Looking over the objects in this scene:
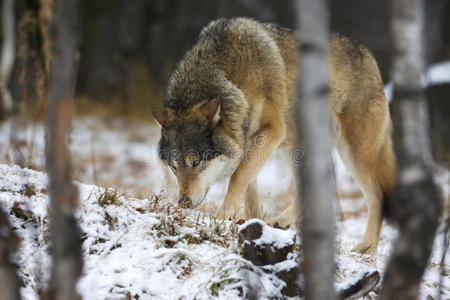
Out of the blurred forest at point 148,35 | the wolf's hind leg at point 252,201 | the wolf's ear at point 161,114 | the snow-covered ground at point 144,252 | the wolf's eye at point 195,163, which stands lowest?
the snow-covered ground at point 144,252

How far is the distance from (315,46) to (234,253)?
1459 millimetres

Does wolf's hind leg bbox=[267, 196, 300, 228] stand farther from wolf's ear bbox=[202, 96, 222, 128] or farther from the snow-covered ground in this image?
wolf's ear bbox=[202, 96, 222, 128]

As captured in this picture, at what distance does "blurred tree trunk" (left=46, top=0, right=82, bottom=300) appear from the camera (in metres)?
1.45

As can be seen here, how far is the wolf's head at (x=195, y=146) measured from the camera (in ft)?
12.0

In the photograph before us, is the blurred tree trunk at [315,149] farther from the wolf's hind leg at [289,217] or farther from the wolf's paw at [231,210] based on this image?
the wolf's hind leg at [289,217]

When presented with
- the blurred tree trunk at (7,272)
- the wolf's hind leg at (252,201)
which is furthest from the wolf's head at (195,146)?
the blurred tree trunk at (7,272)

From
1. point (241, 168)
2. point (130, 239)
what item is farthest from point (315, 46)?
point (241, 168)

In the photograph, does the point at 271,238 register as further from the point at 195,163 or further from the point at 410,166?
the point at 195,163

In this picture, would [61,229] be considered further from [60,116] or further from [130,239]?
[130,239]

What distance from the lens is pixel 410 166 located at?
1.54 metres

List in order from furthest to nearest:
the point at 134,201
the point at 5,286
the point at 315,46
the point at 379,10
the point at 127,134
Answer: the point at 379,10 < the point at 127,134 < the point at 134,201 < the point at 5,286 < the point at 315,46

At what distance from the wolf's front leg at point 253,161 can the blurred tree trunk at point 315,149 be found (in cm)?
245

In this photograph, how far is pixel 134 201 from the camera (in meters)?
3.14

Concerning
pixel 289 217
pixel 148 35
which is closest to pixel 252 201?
pixel 289 217
